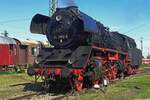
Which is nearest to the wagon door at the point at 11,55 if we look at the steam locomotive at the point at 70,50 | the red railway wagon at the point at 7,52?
the red railway wagon at the point at 7,52

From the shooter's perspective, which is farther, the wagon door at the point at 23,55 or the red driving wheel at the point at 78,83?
the wagon door at the point at 23,55

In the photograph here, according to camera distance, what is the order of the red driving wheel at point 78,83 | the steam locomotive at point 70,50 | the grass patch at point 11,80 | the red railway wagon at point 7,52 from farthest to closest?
the red railway wagon at point 7,52 → the grass patch at point 11,80 → the red driving wheel at point 78,83 → the steam locomotive at point 70,50

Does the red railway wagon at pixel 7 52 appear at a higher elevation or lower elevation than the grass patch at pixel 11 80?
higher

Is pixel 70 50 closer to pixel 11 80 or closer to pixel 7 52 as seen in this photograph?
pixel 11 80

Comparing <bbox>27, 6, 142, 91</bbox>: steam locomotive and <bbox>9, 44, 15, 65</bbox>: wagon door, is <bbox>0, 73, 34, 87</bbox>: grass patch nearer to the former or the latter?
<bbox>27, 6, 142, 91</bbox>: steam locomotive

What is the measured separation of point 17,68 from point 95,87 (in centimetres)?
2237

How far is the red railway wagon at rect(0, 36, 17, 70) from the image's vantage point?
125 feet

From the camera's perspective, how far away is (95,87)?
19.5 meters

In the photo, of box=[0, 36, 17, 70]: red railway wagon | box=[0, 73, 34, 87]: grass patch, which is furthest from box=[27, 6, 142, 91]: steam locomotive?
box=[0, 36, 17, 70]: red railway wagon

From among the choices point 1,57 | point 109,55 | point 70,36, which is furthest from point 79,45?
point 1,57

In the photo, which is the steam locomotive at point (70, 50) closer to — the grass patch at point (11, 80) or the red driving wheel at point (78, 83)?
the red driving wheel at point (78, 83)

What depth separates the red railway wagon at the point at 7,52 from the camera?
38.2 metres

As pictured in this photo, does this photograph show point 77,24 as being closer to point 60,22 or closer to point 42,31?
point 60,22

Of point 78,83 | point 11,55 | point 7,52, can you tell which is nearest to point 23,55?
point 11,55
